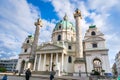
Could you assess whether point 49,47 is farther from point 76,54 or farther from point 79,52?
point 79,52

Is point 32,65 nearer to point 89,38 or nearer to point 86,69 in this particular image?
point 86,69

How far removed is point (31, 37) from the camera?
5356cm

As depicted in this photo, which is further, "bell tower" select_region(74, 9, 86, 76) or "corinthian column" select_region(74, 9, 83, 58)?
"corinthian column" select_region(74, 9, 83, 58)

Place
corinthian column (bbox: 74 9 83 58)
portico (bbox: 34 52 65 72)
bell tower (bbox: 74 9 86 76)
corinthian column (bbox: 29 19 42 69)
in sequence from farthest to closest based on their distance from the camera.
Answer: corinthian column (bbox: 29 19 42 69) < portico (bbox: 34 52 65 72) < corinthian column (bbox: 74 9 83 58) < bell tower (bbox: 74 9 86 76)

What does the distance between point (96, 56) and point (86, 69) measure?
17.2ft

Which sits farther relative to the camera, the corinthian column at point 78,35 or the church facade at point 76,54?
the church facade at point 76,54

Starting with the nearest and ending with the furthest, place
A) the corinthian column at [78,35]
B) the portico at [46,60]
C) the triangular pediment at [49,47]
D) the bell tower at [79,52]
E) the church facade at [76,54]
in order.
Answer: the bell tower at [79,52] → the corinthian column at [78,35] → the church facade at [76,54] → the portico at [46,60] → the triangular pediment at [49,47]

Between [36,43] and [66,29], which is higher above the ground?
[66,29]

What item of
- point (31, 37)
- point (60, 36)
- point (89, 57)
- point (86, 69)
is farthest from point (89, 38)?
point (31, 37)

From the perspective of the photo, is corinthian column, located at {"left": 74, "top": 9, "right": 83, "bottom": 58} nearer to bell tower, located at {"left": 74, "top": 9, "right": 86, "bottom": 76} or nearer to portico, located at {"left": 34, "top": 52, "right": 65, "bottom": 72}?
bell tower, located at {"left": 74, "top": 9, "right": 86, "bottom": 76}

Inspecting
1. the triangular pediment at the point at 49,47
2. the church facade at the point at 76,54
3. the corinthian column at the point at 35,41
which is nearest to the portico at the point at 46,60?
the church facade at the point at 76,54

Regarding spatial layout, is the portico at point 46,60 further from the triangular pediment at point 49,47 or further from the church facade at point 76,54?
the triangular pediment at point 49,47

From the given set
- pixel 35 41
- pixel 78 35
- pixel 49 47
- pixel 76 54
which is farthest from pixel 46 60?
pixel 78 35

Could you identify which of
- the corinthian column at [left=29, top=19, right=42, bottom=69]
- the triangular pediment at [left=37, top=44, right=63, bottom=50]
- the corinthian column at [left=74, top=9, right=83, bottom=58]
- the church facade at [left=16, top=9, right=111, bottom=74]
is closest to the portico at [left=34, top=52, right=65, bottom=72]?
the church facade at [left=16, top=9, right=111, bottom=74]
